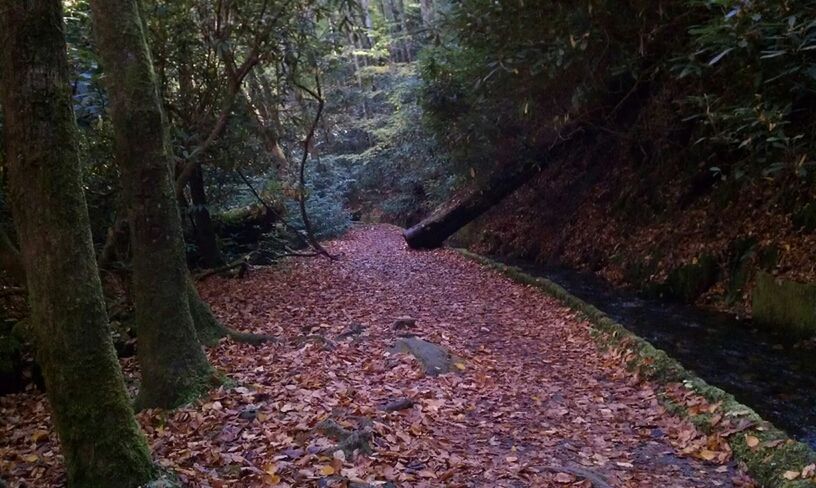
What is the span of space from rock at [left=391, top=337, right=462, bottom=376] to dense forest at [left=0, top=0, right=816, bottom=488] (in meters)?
0.04

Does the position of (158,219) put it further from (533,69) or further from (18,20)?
(533,69)

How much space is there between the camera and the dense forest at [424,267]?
350 centimetres

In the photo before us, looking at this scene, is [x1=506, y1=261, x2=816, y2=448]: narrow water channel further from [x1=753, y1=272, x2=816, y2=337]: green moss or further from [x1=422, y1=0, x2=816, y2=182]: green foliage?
[x1=422, y1=0, x2=816, y2=182]: green foliage

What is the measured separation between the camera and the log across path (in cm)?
436

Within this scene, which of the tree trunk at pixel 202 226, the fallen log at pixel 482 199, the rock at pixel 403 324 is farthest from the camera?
the fallen log at pixel 482 199

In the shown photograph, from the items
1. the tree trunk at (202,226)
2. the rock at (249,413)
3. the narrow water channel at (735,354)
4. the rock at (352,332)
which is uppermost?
the tree trunk at (202,226)

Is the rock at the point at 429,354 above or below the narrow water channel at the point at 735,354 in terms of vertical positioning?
above

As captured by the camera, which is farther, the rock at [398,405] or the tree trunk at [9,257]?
the rock at [398,405]

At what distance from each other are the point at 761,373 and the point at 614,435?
2.36m

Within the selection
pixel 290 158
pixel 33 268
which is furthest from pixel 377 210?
pixel 33 268

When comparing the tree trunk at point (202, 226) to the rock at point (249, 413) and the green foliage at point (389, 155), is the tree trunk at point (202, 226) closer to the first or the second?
the rock at point (249, 413)

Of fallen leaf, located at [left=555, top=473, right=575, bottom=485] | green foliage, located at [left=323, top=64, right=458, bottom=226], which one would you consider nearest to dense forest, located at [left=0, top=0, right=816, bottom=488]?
fallen leaf, located at [left=555, top=473, right=575, bottom=485]

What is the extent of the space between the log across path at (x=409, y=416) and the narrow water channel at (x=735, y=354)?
2.75 ft

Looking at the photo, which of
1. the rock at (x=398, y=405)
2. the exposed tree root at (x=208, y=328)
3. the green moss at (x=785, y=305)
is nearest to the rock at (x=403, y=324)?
the exposed tree root at (x=208, y=328)
